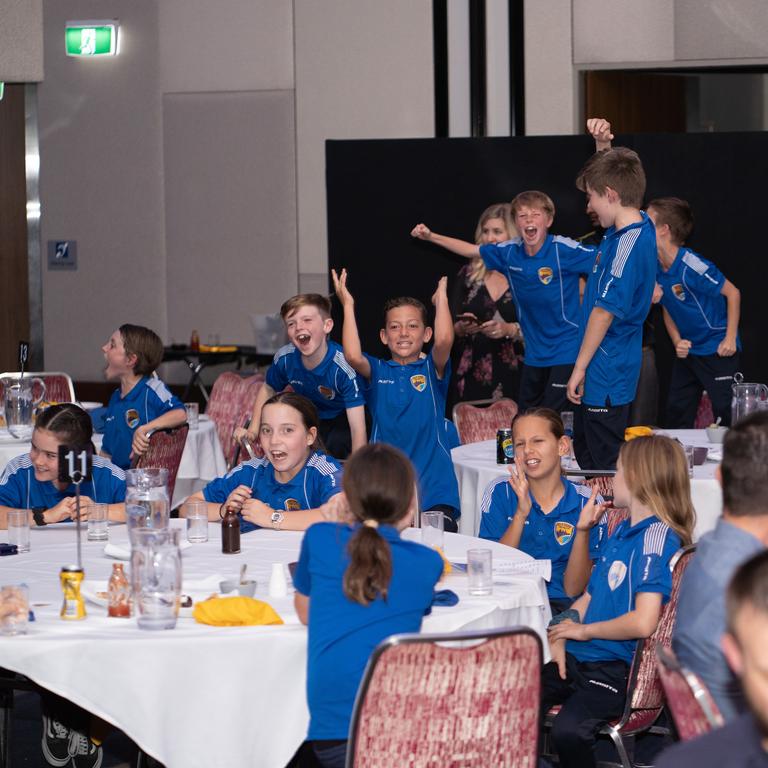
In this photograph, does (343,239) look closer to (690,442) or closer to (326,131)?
(326,131)

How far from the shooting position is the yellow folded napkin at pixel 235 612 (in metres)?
3.13

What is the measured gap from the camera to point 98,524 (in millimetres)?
4102

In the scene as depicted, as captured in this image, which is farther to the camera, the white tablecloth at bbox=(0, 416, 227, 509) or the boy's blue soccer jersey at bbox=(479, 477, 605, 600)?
the white tablecloth at bbox=(0, 416, 227, 509)

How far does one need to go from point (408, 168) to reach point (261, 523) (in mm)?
4740

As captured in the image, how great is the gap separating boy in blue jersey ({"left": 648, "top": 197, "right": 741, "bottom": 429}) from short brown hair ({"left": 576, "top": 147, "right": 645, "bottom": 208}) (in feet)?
4.90

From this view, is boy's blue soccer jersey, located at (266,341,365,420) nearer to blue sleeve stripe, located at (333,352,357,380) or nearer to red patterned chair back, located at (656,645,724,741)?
blue sleeve stripe, located at (333,352,357,380)

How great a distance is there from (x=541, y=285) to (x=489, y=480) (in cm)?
177

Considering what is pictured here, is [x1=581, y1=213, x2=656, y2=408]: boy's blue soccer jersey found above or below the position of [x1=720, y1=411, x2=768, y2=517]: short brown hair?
above

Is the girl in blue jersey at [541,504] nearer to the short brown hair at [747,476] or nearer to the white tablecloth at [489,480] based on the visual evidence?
the white tablecloth at [489,480]

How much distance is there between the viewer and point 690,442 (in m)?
5.74

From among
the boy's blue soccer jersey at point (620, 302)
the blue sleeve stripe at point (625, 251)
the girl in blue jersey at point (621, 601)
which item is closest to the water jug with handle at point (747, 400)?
the boy's blue soccer jersey at point (620, 302)

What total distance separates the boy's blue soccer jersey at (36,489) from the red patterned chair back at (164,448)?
111 centimetres

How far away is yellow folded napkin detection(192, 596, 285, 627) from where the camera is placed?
313 cm

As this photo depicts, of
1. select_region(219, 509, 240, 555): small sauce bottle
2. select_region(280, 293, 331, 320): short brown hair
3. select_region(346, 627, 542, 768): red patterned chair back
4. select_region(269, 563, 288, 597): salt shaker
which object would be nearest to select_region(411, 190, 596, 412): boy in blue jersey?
select_region(280, 293, 331, 320): short brown hair
